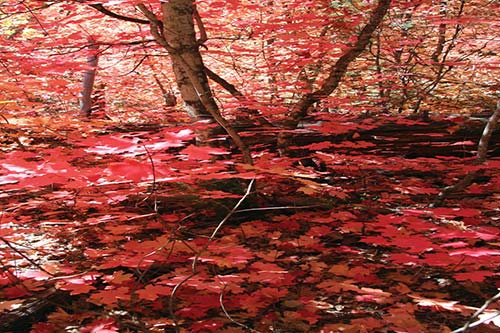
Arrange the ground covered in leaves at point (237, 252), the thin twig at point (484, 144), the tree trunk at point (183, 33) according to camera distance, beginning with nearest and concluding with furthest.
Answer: the ground covered in leaves at point (237, 252) → the thin twig at point (484, 144) → the tree trunk at point (183, 33)

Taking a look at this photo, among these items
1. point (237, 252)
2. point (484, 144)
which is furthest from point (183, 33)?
point (484, 144)

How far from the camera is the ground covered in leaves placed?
2.26m

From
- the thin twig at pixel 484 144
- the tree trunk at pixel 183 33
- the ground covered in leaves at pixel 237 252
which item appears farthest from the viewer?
the tree trunk at pixel 183 33

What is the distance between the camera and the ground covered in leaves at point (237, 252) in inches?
Answer: 89.0

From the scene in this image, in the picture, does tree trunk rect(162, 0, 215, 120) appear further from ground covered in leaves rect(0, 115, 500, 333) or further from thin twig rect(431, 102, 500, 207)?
thin twig rect(431, 102, 500, 207)

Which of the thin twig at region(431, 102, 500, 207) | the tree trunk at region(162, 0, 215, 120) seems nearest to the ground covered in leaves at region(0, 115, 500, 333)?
the thin twig at region(431, 102, 500, 207)

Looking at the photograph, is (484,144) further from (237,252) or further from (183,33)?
(183,33)

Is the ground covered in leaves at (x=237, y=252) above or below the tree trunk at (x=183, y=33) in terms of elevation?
below

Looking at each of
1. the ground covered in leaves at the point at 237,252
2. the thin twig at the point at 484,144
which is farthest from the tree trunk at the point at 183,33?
the thin twig at the point at 484,144

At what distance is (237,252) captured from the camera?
105 inches

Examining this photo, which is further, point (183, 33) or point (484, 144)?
point (183, 33)

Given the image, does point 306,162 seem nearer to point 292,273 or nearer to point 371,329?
point 292,273

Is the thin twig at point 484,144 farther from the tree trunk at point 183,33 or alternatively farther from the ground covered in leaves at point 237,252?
the tree trunk at point 183,33

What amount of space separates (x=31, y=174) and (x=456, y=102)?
5.25m
